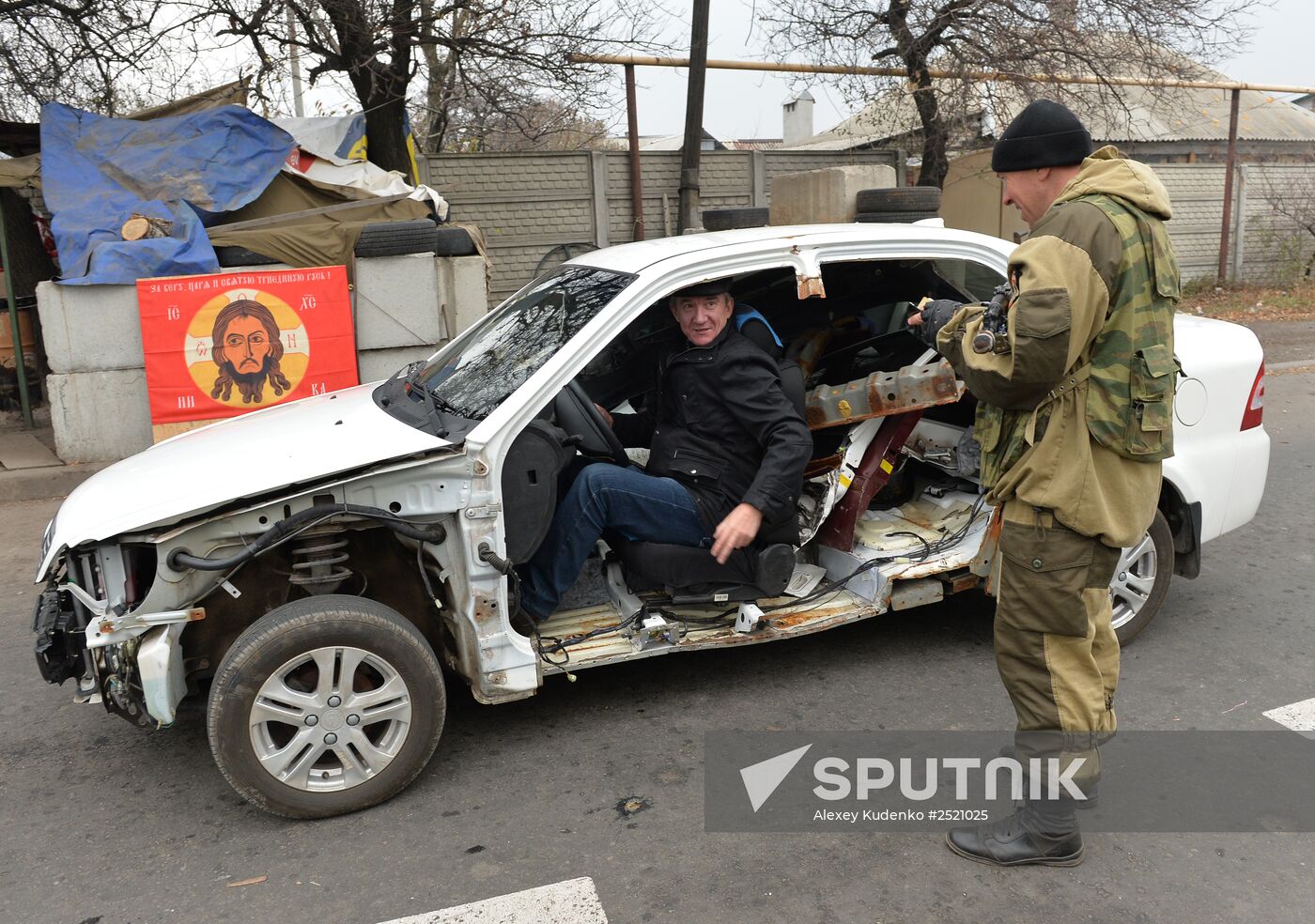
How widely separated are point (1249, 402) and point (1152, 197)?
2171 mm

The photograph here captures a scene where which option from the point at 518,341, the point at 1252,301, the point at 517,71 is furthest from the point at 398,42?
the point at 1252,301

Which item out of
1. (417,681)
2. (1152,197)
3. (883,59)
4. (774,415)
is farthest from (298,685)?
(883,59)

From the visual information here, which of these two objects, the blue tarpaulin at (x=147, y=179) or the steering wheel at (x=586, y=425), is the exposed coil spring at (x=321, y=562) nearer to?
the steering wheel at (x=586, y=425)

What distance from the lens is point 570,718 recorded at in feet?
12.8

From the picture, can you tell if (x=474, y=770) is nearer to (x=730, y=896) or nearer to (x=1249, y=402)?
(x=730, y=896)

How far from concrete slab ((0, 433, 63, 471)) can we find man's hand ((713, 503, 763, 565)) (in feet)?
20.4

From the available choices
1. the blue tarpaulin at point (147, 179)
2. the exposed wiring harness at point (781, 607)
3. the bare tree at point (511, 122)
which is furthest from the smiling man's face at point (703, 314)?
the bare tree at point (511, 122)

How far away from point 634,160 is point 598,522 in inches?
366

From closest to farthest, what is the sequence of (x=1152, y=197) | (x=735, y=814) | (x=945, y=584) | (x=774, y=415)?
1. (x=1152, y=197)
2. (x=735, y=814)
3. (x=774, y=415)
4. (x=945, y=584)

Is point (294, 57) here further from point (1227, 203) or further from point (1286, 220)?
point (1286, 220)

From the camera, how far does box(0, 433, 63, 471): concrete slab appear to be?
7766 millimetres

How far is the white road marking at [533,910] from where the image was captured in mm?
2740

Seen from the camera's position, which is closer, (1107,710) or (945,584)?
(1107,710)

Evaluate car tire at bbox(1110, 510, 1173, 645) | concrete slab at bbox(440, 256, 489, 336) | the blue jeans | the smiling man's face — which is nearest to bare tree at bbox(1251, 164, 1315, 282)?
concrete slab at bbox(440, 256, 489, 336)
